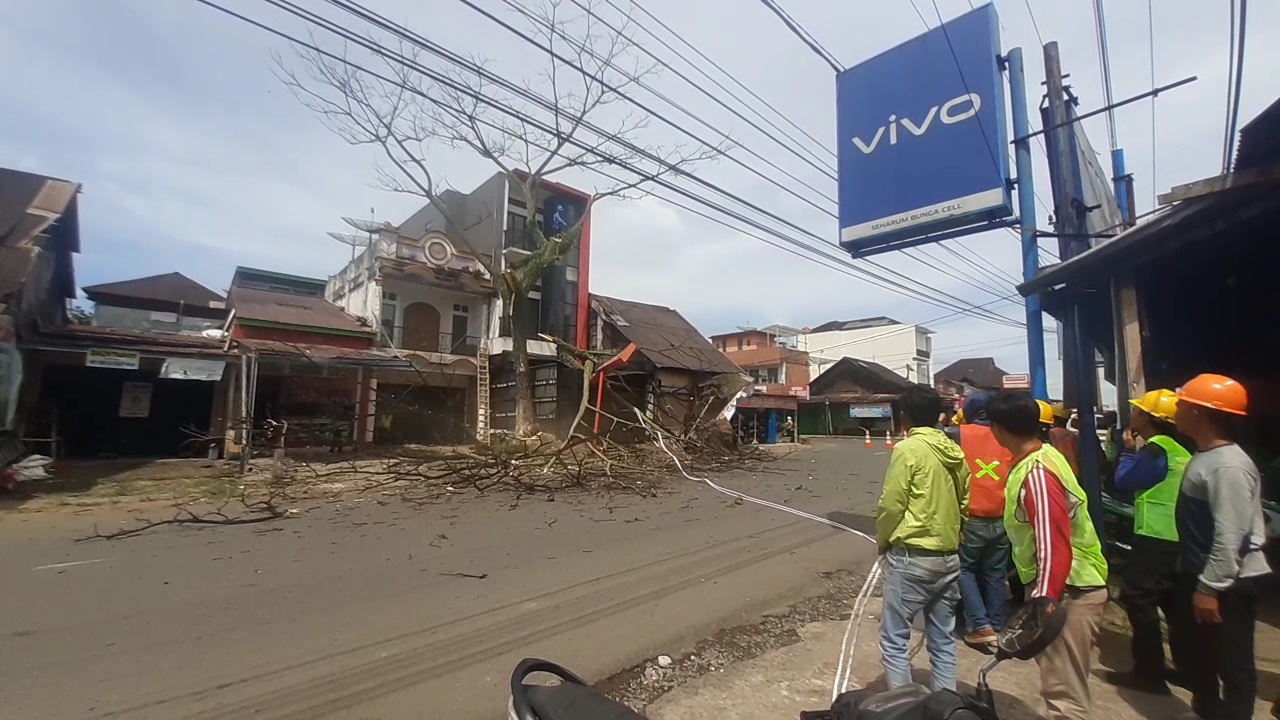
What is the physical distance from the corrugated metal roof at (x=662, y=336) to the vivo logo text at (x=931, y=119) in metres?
12.0

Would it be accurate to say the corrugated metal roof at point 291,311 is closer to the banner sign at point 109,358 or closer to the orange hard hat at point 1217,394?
the banner sign at point 109,358

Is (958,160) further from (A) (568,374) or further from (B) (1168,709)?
(A) (568,374)

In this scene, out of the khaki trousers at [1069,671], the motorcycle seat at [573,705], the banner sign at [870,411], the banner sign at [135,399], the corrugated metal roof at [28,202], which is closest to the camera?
the motorcycle seat at [573,705]

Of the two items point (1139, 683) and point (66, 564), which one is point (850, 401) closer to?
point (1139, 683)

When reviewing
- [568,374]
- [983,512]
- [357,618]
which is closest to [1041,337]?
[983,512]

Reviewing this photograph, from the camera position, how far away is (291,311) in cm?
2061

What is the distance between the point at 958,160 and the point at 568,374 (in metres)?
14.8

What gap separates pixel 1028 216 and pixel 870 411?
3337 centimetres

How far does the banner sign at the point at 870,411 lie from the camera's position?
38.5 metres

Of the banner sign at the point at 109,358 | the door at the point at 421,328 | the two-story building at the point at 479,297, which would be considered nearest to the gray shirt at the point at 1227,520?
the banner sign at the point at 109,358

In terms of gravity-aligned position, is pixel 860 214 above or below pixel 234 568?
above

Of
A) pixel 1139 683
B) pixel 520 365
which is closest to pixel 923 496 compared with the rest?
pixel 1139 683

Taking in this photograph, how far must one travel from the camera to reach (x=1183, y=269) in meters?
5.84

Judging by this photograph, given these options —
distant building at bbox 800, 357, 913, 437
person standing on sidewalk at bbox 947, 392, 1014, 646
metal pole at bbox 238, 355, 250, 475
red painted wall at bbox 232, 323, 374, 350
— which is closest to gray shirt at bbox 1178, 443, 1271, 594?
person standing on sidewalk at bbox 947, 392, 1014, 646
